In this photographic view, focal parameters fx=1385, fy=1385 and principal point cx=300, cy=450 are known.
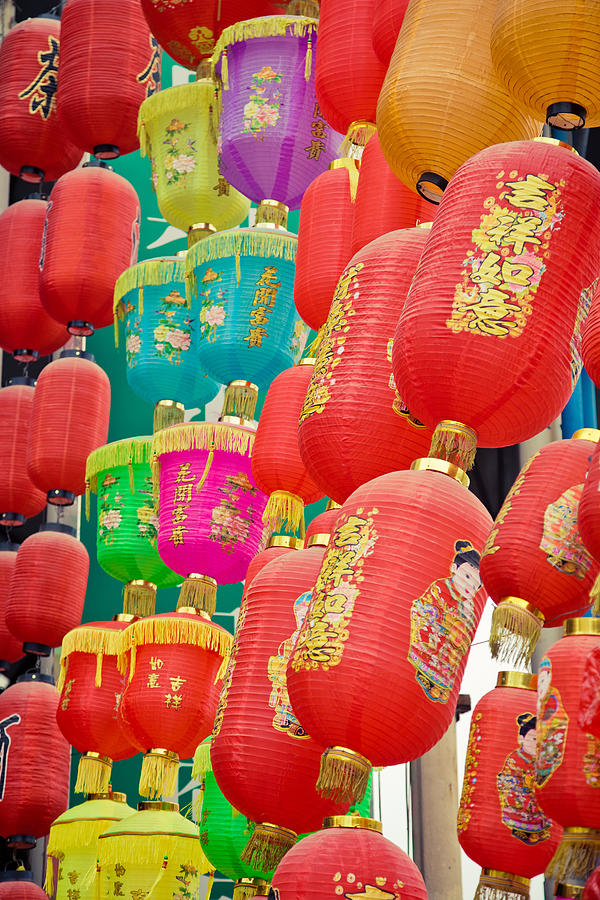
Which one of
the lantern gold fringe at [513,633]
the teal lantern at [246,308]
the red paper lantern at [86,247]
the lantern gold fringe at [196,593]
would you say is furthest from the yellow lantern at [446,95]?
the red paper lantern at [86,247]

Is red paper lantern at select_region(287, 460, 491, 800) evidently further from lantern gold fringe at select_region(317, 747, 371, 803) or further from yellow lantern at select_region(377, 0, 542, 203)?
yellow lantern at select_region(377, 0, 542, 203)

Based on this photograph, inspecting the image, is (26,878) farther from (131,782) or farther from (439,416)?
(439,416)

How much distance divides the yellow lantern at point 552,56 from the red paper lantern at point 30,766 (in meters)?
1.64

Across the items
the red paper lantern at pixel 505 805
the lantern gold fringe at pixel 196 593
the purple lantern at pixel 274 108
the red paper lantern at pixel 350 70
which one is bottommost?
the red paper lantern at pixel 505 805

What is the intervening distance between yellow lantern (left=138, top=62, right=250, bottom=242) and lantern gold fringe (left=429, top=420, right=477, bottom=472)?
1.16 m

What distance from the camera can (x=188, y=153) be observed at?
2.43 meters

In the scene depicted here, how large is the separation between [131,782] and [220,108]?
A: 141 cm

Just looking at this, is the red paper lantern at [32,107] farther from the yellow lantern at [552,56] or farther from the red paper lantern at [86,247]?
the yellow lantern at [552,56]

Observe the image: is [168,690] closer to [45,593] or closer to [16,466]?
[45,593]

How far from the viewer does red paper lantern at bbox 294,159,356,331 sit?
1764 mm

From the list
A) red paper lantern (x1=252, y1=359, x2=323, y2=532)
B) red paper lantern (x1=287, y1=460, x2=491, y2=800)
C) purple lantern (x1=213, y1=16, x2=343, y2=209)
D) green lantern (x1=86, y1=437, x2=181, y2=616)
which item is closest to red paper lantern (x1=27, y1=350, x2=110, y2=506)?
green lantern (x1=86, y1=437, x2=181, y2=616)

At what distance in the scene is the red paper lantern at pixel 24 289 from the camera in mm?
2908

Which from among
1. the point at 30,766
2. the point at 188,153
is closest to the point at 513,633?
the point at 188,153

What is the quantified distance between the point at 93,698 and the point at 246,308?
70 cm
